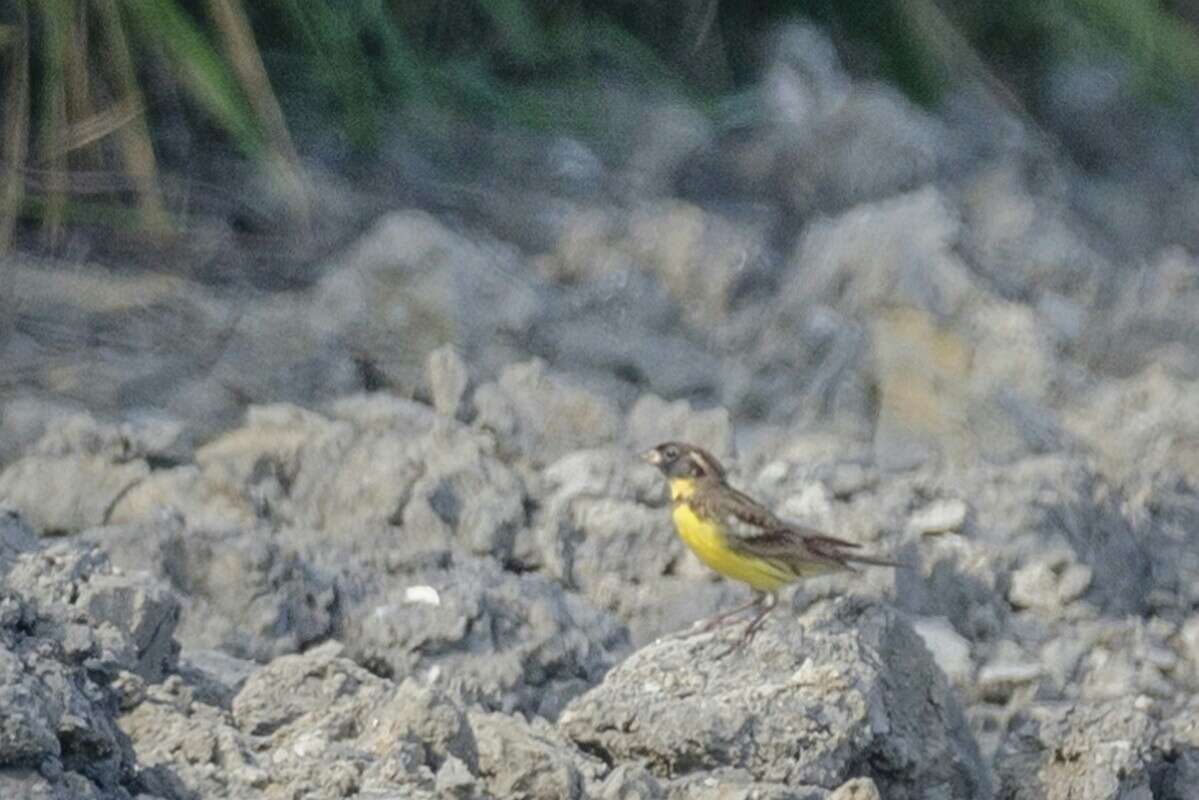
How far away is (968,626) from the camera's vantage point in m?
7.88

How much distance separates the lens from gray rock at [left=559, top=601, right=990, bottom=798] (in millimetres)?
5988

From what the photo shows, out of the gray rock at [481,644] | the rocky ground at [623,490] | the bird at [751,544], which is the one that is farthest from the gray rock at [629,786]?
the bird at [751,544]

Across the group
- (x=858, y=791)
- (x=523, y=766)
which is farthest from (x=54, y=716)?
(x=858, y=791)

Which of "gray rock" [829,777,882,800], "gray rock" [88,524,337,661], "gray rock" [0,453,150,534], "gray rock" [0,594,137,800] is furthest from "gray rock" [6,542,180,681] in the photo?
"gray rock" [829,777,882,800]

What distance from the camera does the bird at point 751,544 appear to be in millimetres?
7195

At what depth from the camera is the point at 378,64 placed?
10344mm

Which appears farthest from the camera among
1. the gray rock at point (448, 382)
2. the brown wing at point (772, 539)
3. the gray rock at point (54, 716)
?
the gray rock at point (448, 382)

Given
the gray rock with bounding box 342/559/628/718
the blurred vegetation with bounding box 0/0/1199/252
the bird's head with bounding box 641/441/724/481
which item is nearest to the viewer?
the gray rock with bounding box 342/559/628/718

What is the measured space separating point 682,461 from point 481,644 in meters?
0.97

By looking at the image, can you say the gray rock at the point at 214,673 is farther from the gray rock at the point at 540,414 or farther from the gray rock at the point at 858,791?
the gray rock at the point at 540,414

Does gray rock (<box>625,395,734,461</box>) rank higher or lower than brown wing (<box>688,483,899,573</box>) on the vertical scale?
lower

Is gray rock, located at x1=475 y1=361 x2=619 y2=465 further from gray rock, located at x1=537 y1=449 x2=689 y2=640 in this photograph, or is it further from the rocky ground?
gray rock, located at x1=537 y1=449 x2=689 y2=640

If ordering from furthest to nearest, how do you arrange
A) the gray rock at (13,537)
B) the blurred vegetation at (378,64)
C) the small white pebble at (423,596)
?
the blurred vegetation at (378,64) < the small white pebble at (423,596) < the gray rock at (13,537)

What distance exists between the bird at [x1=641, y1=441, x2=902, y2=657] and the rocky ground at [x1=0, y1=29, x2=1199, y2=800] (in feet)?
0.92
